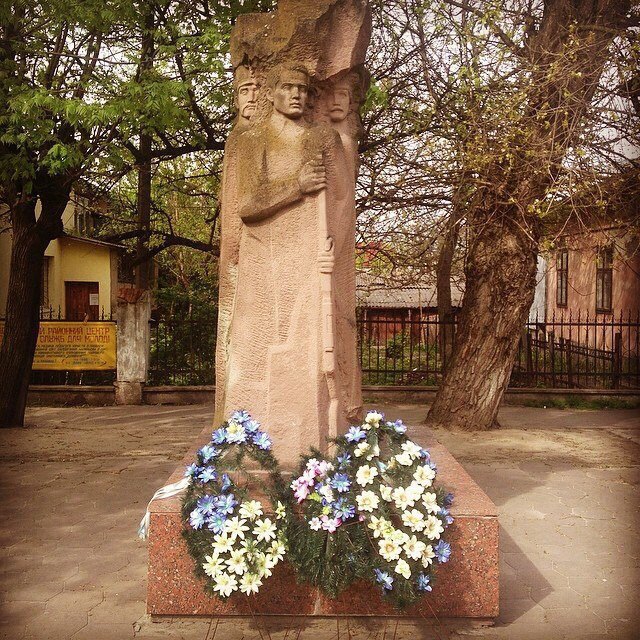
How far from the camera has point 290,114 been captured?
4.27 meters

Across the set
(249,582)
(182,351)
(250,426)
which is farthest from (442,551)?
(182,351)

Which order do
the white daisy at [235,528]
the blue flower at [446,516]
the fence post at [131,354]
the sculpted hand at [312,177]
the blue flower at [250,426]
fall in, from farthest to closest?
1. the fence post at [131,354]
2. the sculpted hand at [312,177]
3. the blue flower at [250,426]
4. the blue flower at [446,516]
5. the white daisy at [235,528]

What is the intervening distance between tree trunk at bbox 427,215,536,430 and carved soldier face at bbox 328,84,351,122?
5.90 m

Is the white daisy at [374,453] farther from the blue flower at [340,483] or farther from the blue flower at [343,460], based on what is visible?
the blue flower at [340,483]

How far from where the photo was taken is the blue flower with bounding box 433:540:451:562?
11.5 ft

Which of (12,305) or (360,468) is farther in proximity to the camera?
(12,305)

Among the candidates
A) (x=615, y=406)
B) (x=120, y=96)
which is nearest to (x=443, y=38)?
(x=120, y=96)

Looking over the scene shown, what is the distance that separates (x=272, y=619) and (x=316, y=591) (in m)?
0.27

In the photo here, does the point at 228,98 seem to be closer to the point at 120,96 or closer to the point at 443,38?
the point at 120,96

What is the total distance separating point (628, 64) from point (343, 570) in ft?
24.3

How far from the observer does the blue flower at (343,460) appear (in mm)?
3707

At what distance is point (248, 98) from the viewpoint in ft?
14.9

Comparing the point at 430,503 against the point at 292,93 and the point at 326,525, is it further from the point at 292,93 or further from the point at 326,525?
the point at 292,93

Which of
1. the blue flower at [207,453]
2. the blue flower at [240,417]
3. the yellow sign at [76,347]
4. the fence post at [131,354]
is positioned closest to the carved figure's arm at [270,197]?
the blue flower at [240,417]
